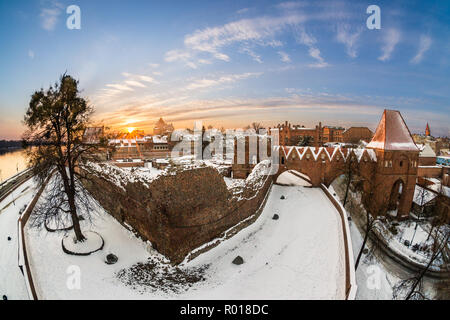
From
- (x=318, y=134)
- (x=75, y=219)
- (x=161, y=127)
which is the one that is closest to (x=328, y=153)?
(x=75, y=219)

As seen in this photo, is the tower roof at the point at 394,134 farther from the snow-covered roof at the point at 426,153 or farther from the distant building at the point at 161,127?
the distant building at the point at 161,127

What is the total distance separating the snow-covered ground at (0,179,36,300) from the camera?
11.1 m

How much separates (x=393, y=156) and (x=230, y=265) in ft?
68.0

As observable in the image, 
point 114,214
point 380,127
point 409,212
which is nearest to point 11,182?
point 114,214

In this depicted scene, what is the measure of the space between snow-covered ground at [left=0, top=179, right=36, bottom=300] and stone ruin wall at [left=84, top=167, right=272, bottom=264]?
550 centimetres

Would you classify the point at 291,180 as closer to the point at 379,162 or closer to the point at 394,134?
the point at 379,162

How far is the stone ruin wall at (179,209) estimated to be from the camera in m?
10.1

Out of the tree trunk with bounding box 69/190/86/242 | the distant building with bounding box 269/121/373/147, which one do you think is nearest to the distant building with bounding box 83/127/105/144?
the tree trunk with bounding box 69/190/86/242

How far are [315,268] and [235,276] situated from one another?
382 centimetres

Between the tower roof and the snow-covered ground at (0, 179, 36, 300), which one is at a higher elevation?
the tower roof

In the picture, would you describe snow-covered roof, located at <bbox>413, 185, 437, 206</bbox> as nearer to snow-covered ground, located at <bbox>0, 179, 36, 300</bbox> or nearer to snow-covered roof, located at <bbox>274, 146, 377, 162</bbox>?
snow-covered roof, located at <bbox>274, 146, 377, 162</bbox>

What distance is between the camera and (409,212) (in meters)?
24.1

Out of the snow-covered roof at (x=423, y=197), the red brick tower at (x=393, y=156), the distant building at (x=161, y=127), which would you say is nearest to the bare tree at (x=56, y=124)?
the red brick tower at (x=393, y=156)
